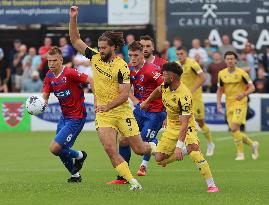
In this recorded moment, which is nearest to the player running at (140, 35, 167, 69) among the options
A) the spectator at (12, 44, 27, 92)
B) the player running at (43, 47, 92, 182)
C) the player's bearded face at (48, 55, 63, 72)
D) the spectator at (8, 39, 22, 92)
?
the player running at (43, 47, 92, 182)

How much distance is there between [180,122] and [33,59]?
1637 cm

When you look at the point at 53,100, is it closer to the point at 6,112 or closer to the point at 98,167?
the point at 6,112

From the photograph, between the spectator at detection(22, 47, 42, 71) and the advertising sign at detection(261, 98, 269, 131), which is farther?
the spectator at detection(22, 47, 42, 71)

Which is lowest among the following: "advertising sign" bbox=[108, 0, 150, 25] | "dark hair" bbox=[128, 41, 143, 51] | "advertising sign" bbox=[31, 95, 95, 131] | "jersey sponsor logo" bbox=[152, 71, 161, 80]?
"advertising sign" bbox=[31, 95, 95, 131]

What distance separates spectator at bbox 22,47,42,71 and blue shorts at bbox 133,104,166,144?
1318 cm

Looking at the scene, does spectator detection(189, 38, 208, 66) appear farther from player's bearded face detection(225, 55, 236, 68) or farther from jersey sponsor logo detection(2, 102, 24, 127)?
player's bearded face detection(225, 55, 236, 68)

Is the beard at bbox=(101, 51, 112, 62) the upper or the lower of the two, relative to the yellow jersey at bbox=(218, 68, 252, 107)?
upper

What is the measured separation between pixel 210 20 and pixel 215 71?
2.35m

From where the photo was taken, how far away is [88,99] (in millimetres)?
28453

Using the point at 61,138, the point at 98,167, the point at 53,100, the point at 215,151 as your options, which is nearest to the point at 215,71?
the point at 53,100

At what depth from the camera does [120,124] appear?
47.1 ft

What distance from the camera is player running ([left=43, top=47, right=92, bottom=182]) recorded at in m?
15.5

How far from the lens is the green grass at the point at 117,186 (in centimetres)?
1307

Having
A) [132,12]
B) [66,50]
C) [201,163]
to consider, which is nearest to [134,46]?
[201,163]
